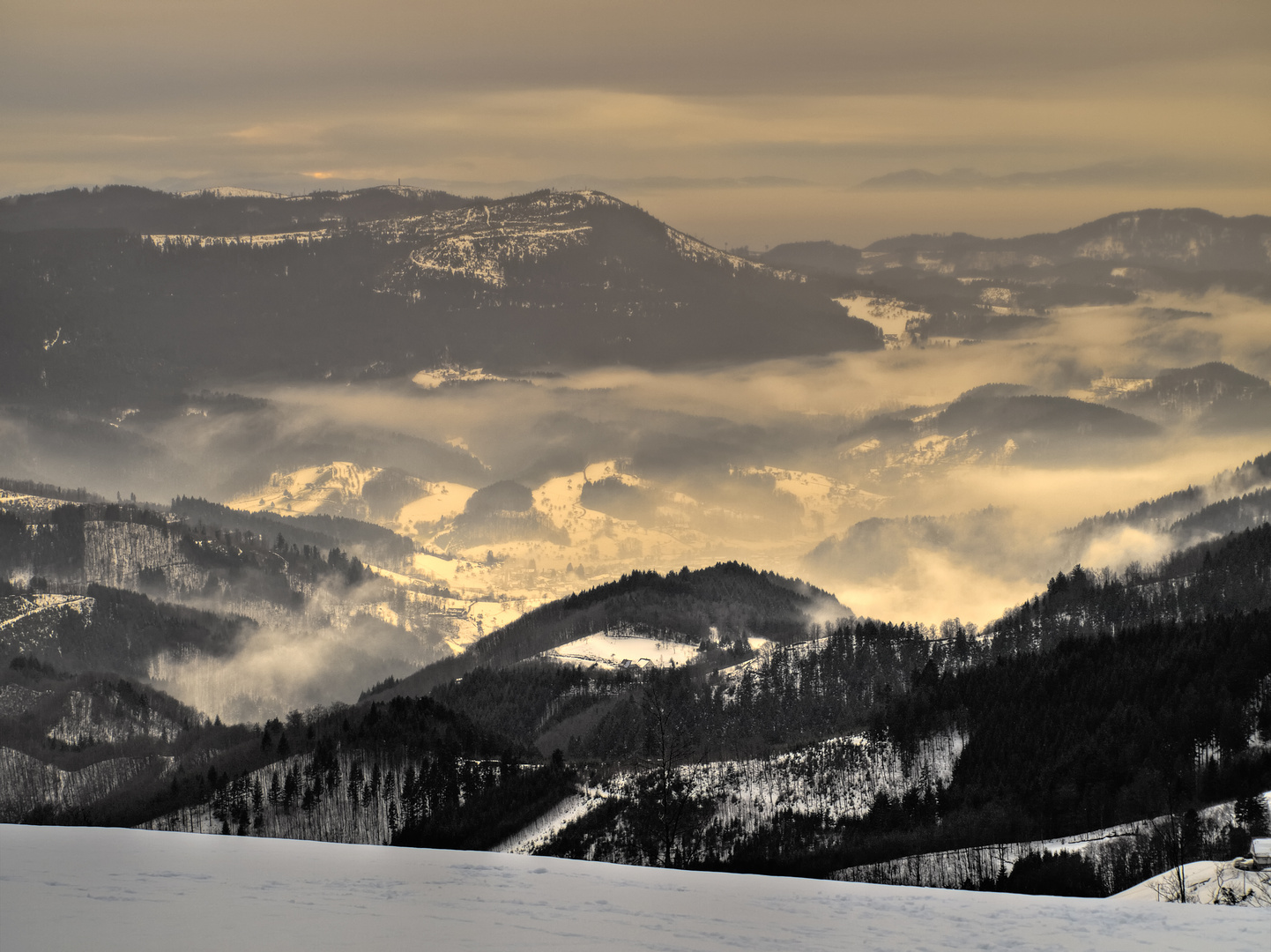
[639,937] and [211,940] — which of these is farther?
[639,937]

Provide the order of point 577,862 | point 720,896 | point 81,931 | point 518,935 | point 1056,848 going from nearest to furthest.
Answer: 1. point 81,931
2. point 518,935
3. point 720,896
4. point 577,862
5. point 1056,848

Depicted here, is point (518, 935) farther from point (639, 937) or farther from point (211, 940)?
point (211, 940)

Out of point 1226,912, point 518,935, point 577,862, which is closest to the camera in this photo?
point 518,935

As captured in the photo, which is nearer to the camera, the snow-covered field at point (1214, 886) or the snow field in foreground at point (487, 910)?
the snow field in foreground at point (487, 910)

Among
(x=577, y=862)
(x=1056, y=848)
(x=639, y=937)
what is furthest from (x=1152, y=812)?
(x=639, y=937)

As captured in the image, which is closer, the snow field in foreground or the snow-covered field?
the snow field in foreground

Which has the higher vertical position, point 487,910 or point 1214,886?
point 487,910

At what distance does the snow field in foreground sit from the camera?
232 ft

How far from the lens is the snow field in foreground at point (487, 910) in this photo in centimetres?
7062

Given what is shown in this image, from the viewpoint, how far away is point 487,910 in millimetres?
78688

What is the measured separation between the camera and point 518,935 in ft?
240

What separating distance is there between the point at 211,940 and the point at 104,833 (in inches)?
1283

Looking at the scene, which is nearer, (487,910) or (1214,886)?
(487,910)

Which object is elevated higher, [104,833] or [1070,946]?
[104,833]
